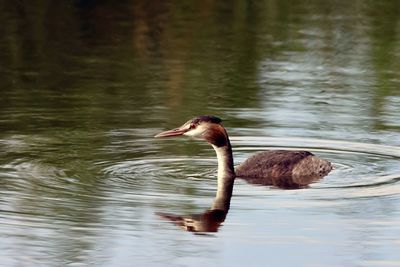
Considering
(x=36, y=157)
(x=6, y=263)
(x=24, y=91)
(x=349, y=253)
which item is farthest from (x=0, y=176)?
(x=24, y=91)

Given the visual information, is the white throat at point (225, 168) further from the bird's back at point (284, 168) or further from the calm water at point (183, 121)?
the bird's back at point (284, 168)

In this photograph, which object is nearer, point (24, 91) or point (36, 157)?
point (36, 157)

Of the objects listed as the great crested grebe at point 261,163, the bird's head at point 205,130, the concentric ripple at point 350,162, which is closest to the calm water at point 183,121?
the concentric ripple at point 350,162

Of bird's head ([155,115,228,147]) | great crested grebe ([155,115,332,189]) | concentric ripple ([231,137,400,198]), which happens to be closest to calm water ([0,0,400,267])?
concentric ripple ([231,137,400,198])

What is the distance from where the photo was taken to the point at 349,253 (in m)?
9.70

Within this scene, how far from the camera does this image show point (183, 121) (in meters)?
15.2

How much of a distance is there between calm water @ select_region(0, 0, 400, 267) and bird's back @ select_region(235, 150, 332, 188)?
163 millimetres

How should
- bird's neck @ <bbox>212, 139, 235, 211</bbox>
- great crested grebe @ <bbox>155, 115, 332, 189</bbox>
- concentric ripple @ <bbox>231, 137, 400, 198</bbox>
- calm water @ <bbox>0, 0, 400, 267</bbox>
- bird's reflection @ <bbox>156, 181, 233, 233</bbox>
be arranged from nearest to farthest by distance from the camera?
1. calm water @ <bbox>0, 0, 400, 267</bbox>
2. bird's reflection @ <bbox>156, 181, 233, 233</bbox>
3. concentric ripple @ <bbox>231, 137, 400, 198</bbox>
4. bird's neck @ <bbox>212, 139, 235, 211</bbox>
5. great crested grebe @ <bbox>155, 115, 332, 189</bbox>

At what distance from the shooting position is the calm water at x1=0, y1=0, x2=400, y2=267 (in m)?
10.0

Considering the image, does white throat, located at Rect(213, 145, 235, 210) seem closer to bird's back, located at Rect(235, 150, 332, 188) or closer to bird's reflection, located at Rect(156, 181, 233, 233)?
bird's back, located at Rect(235, 150, 332, 188)

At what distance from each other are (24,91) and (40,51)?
3.79m

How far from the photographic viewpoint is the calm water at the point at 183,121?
10.0m

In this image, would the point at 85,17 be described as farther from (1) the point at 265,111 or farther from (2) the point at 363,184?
(2) the point at 363,184

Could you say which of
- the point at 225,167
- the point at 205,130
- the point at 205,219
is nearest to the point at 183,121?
the point at 205,130
